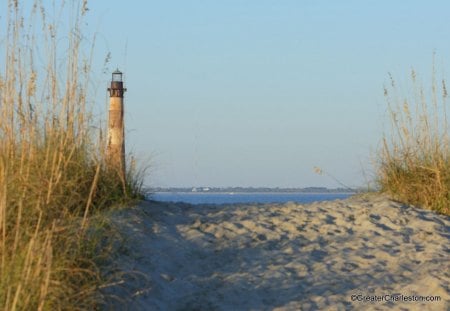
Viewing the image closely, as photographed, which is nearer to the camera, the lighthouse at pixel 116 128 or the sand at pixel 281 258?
the sand at pixel 281 258

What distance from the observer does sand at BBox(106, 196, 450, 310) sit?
6.55 m

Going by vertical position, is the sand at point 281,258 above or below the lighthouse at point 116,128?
below

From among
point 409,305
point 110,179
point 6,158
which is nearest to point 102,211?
point 110,179

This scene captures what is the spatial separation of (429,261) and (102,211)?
9.96ft

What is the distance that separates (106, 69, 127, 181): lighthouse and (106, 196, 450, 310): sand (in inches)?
19.9

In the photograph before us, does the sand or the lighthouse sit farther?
the lighthouse

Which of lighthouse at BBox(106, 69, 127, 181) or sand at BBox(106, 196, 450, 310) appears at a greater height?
lighthouse at BBox(106, 69, 127, 181)

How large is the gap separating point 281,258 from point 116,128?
2597 mm

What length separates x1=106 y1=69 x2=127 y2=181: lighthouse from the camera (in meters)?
8.26

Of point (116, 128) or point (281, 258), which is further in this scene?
point (116, 128)

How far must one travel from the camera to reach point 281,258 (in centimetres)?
750

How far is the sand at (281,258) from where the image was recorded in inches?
258

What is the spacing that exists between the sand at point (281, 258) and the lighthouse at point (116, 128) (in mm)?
505

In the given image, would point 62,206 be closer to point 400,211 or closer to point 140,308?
point 140,308
